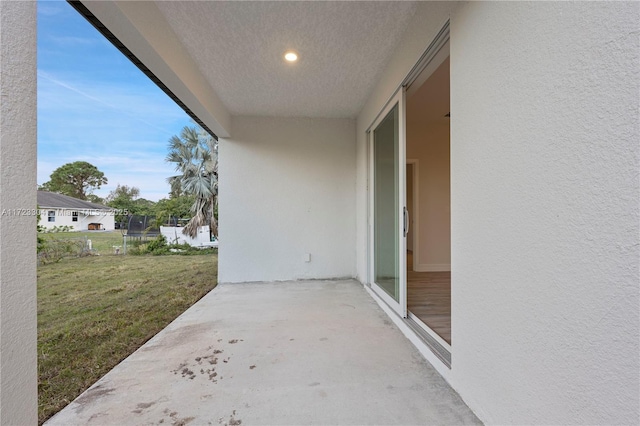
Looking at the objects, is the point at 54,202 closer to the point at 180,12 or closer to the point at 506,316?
the point at 180,12

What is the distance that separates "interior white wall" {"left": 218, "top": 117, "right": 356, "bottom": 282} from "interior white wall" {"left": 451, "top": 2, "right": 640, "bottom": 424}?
307 centimetres

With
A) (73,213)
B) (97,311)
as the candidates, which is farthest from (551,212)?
(73,213)

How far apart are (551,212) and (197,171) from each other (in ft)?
28.3

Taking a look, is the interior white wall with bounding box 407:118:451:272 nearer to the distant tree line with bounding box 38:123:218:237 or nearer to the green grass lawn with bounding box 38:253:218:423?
the green grass lawn with bounding box 38:253:218:423

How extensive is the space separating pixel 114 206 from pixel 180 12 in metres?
4.42

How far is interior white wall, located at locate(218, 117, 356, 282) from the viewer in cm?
435

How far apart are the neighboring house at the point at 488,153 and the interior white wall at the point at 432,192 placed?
5.16 feet

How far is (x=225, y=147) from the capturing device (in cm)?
436

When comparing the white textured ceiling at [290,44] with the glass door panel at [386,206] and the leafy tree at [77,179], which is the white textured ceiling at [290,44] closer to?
the glass door panel at [386,206]

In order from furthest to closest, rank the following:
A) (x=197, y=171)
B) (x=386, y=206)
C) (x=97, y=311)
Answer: (x=197, y=171) < (x=386, y=206) < (x=97, y=311)

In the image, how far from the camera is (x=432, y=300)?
3111 mm

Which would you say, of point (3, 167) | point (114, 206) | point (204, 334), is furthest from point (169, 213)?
point (3, 167)

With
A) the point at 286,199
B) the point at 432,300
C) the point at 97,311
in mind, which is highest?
the point at 286,199

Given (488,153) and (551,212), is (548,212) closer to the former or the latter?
(551,212)
